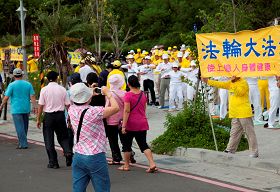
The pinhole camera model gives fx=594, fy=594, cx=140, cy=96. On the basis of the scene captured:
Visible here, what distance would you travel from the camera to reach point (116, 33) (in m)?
28.4

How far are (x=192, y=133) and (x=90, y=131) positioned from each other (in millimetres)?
5514

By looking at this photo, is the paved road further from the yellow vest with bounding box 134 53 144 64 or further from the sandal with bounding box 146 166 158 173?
the yellow vest with bounding box 134 53 144 64

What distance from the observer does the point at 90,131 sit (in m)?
6.74

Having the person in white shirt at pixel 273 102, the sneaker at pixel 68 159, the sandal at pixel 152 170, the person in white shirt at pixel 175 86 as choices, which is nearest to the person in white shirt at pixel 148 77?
the person in white shirt at pixel 175 86

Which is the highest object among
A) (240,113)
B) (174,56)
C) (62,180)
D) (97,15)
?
(97,15)

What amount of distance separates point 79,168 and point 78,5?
29.6 meters

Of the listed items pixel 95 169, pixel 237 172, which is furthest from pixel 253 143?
pixel 95 169

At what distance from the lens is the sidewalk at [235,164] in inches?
360

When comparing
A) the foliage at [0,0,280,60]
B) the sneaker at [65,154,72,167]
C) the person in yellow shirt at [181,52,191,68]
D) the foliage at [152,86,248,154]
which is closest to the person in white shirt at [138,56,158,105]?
the person in yellow shirt at [181,52,191,68]

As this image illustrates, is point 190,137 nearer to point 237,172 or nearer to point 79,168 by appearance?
point 237,172

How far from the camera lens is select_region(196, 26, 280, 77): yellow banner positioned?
34.2 ft

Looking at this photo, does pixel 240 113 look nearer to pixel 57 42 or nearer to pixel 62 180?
pixel 62 180

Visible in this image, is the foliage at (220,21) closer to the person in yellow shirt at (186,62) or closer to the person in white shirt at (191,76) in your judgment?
the person in white shirt at (191,76)

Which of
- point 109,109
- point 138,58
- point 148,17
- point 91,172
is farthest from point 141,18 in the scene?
point 91,172
